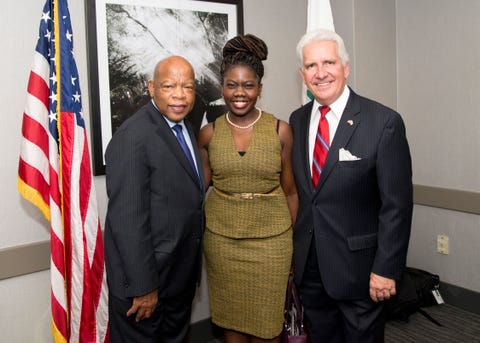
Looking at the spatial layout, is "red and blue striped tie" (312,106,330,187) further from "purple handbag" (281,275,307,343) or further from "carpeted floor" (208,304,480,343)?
"carpeted floor" (208,304,480,343)

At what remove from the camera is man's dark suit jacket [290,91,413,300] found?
1.73 m

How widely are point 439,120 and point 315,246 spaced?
1794mm

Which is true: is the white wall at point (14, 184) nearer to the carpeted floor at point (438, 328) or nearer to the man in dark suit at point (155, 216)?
the man in dark suit at point (155, 216)

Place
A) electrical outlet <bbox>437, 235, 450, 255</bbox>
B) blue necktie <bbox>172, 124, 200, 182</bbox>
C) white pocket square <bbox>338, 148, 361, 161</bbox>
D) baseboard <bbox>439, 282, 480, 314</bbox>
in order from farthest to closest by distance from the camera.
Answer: electrical outlet <bbox>437, 235, 450, 255</bbox>
baseboard <bbox>439, 282, 480, 314</bbox>
blue necktie <bbox>172, 124, 200, 182</bbox>
white pocket square <bbox>338, 148, 361, 161</bbox>

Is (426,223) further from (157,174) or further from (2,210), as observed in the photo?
(2,210)

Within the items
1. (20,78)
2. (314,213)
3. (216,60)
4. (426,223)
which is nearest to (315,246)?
(314,213)

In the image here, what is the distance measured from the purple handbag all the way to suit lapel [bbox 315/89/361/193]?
23.3 inches

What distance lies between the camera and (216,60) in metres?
2.74

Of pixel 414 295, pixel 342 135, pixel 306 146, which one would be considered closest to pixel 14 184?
pixel 306 146

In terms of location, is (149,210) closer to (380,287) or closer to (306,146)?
(306,146)

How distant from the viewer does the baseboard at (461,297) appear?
122 inches

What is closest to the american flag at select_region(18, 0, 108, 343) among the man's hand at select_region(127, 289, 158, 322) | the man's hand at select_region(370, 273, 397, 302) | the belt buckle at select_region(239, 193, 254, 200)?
the man's hand at select_region(127, 289, 158, 322)

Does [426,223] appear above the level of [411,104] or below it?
below

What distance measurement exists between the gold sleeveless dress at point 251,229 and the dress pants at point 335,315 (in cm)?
12
